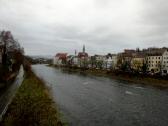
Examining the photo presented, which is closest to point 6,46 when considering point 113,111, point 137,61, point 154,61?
point 113,111

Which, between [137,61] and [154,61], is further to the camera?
[137,61]

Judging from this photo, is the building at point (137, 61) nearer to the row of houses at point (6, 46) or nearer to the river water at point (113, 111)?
the row of houses at point (6, 46)

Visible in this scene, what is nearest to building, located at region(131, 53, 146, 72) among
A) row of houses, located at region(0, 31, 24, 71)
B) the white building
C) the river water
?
the white building

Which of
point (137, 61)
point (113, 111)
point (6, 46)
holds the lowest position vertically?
point (113, 111)

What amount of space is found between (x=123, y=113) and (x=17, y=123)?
57.2ft

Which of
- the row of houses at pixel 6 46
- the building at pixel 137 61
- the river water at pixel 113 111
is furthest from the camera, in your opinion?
the building at pixel 137 61

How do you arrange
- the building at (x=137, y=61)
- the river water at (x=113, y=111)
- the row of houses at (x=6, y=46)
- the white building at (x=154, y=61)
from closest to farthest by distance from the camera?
the river water at (x=113, y=111), the row of houses at (x=6, y=46), the white building at (x=154, y=61), the building at (x=137, y=61)

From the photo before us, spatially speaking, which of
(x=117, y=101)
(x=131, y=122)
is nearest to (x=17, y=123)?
(x=131, y=122)

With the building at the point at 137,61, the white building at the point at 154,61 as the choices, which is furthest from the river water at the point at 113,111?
the building at the point at 137,61

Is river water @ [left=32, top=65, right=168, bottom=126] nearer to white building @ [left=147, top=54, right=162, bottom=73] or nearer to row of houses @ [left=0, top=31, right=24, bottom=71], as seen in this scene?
row of houses @ [left=0, top=31, right=24, bottom=71]

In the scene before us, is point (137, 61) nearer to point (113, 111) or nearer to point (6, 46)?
point (6, 46)

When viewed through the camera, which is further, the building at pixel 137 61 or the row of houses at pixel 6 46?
the building at pixel 137 61

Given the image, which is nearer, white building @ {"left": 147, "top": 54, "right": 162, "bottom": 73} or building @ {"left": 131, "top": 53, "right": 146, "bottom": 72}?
white building @ {"left": 147, "top": 54, "right": 162, "bottom": 73}

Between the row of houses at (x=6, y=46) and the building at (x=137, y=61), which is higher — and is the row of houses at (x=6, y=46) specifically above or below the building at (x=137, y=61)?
above
